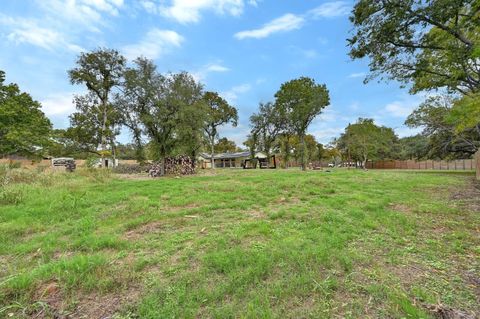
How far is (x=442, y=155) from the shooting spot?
22469 millimetres

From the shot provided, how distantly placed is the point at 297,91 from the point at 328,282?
28.0m

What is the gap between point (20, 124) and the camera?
24.7m

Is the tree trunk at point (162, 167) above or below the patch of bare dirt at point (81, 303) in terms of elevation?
above

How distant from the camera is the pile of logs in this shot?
18.7 metres

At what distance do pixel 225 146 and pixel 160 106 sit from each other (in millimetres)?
40146

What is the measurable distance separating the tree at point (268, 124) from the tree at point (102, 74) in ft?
55.2

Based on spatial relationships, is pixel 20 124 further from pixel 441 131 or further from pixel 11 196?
pixel 441 131

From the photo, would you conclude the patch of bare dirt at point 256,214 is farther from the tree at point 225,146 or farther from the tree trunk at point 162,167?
the tree at point 225,146

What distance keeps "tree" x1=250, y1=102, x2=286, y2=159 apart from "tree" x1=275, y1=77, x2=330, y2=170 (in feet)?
6.37

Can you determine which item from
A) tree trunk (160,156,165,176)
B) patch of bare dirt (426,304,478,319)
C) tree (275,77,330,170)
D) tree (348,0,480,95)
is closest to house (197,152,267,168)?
tree (275,77,330,170)

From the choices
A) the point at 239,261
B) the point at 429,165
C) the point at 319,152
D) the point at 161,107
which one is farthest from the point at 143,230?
the point at 319,152

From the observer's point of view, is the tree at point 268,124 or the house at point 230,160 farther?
the house at point 230,160

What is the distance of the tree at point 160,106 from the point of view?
55.0 ft

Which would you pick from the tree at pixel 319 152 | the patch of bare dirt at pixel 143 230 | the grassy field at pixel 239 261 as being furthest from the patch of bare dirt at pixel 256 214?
the tree at pixel 319 152
